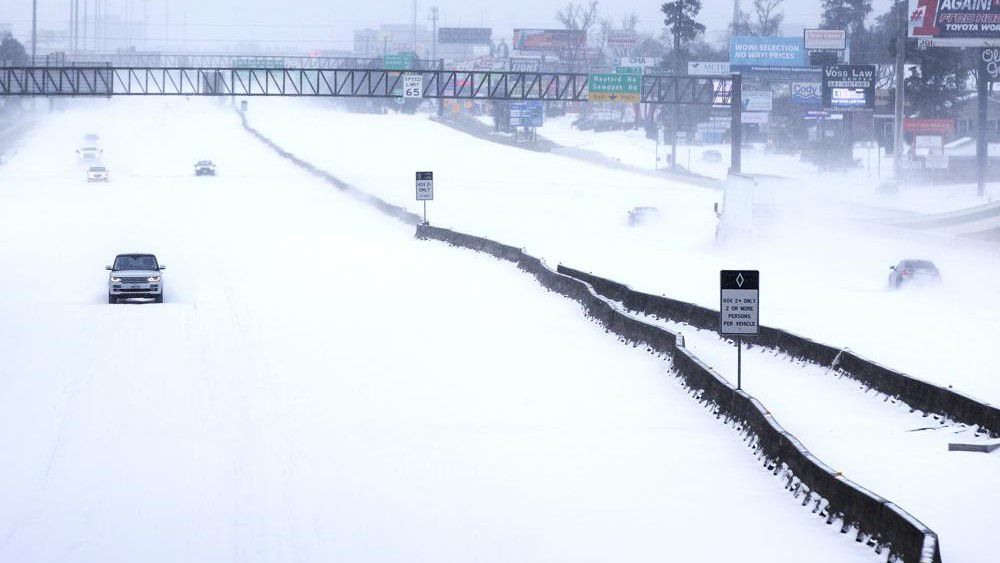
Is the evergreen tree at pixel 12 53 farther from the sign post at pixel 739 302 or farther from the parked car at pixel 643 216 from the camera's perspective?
the sign post at pixel 739 302

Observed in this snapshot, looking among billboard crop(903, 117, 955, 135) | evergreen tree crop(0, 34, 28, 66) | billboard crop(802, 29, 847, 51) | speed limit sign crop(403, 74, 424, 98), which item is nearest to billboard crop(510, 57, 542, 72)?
billboard crop(802, 29, 847, 51)

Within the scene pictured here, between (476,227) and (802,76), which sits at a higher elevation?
(802,76)

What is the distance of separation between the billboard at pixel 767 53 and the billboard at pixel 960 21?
31.9 metres

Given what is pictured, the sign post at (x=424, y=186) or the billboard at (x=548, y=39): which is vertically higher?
the billboard at (x=548, y=39)

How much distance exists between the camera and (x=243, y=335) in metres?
33.0

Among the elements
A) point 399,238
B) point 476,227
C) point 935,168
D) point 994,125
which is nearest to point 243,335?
point 399,238

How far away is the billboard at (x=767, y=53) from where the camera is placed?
11675 centimetres

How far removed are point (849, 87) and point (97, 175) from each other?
5197cm

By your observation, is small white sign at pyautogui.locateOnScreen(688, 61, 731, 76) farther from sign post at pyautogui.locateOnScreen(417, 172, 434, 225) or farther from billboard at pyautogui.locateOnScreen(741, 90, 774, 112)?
sign post at pyautogui.locateOnScreen(417, 172, 434, 225)

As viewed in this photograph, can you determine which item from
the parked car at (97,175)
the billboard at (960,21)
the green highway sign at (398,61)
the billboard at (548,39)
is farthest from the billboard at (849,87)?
the billboard at (548,39)

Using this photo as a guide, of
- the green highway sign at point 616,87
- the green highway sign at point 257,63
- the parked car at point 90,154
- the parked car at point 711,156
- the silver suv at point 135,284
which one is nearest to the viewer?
the silver suv at point 135,284

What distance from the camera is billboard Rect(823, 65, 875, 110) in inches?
4057

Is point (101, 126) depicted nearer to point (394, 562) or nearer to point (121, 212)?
point (121, 212)

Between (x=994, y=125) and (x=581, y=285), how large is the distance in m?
98.7
